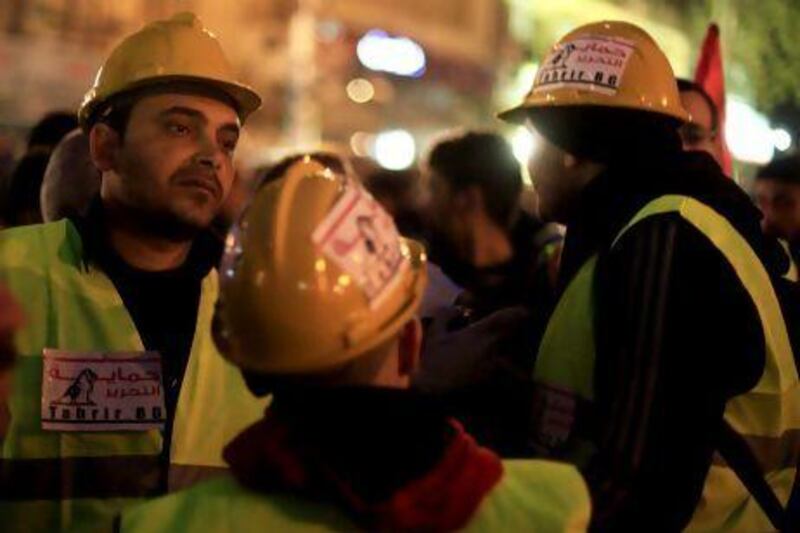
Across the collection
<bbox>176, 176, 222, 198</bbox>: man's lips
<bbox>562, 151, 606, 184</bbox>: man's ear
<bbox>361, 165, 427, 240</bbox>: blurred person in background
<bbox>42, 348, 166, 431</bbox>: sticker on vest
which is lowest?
<bbox>361, 165, 427, 240</bbox>: blurred person in background

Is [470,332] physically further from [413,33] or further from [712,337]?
[413,33]

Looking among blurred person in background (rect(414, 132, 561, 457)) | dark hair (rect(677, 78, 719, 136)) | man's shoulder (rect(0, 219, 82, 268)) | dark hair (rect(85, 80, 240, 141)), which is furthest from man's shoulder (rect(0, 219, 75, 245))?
dark hair (rect(677, 78, 719, 136))

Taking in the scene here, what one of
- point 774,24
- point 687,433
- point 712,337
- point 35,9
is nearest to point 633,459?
point 687,433

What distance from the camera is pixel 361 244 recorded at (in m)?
1.99

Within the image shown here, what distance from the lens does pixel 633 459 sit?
264 centimetres

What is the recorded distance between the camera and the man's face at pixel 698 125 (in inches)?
188

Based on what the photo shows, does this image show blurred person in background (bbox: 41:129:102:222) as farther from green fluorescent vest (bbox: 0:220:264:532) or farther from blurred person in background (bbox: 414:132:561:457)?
blurred person in background (bbox: 414:132:561:457)

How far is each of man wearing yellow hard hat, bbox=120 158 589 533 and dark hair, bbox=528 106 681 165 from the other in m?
1.19

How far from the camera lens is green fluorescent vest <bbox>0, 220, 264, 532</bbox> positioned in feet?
9.95

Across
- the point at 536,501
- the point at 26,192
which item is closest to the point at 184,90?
the point at 536,501

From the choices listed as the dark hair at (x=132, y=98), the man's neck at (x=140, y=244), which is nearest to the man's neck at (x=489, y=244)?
the dark hair at (x=132, y=98)

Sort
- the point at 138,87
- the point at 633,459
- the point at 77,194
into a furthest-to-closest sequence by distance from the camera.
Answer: the point at 77,194 → the point at 138,87 → the point at 633,459

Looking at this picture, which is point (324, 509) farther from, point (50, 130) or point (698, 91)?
point (50, 130)

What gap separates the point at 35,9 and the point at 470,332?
25049 millimetres
